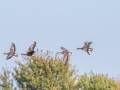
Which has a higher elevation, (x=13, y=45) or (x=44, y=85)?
(x=13, y=45)

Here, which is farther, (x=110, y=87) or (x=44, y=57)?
(x=44, y=57)

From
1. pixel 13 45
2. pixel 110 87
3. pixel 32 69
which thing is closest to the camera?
pixel 13 45

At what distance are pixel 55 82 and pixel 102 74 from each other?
251 inches

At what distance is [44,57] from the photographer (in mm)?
84812

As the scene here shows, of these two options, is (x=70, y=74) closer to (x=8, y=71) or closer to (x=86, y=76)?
(x=86, y=76)

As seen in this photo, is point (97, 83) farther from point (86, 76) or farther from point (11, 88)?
point (11, 88)

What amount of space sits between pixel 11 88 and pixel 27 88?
2.19 meters

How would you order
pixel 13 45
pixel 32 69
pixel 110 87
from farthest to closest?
pixel 32 69, pixel 110 87, pixel 13 45

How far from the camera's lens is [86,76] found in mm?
79750

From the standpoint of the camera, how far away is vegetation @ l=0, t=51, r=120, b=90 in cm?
7819

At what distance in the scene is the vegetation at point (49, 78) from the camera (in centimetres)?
7819

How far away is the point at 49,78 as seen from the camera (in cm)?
8012

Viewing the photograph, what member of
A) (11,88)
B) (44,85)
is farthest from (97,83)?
(11,88)

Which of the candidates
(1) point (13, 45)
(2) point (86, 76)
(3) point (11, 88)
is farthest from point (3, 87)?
(1) point (13, 45)
